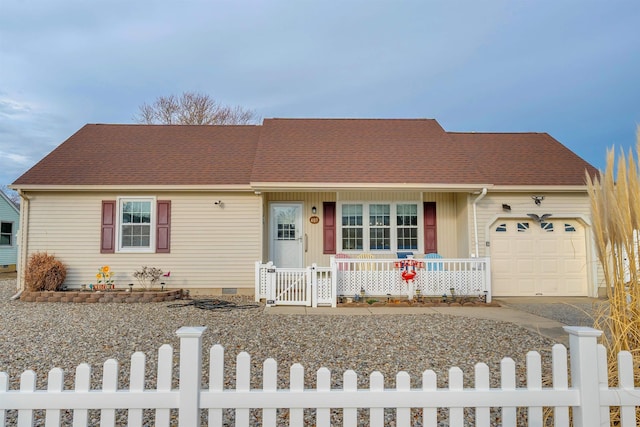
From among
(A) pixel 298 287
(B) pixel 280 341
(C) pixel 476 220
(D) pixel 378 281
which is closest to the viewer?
(B) pixel 280 341

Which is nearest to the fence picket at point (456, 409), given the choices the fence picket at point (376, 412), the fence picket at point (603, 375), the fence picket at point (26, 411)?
the fence picket at point (376, 412)

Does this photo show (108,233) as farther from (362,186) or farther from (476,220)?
(476,220)

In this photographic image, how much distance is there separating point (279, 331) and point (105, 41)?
12285 millimetres

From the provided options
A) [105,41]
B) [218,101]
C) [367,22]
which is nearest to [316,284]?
[367,22]

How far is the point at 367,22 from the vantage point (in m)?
12.7

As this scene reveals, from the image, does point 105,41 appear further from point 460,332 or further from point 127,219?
point 460,332

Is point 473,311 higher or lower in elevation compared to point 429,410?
lower

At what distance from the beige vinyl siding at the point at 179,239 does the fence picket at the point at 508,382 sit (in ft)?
29.4

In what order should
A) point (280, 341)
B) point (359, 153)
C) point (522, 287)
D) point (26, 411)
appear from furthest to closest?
point (359, 153) → point (522, 287) → point (280, 341) → point (26, 411)

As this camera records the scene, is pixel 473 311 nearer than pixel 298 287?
Yes

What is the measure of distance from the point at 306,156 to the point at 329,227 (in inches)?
83.9

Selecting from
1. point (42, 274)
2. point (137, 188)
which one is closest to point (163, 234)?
point (137, 188)

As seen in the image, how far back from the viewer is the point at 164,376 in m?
1.83

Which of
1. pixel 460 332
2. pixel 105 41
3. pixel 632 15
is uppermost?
pixel 105 41
